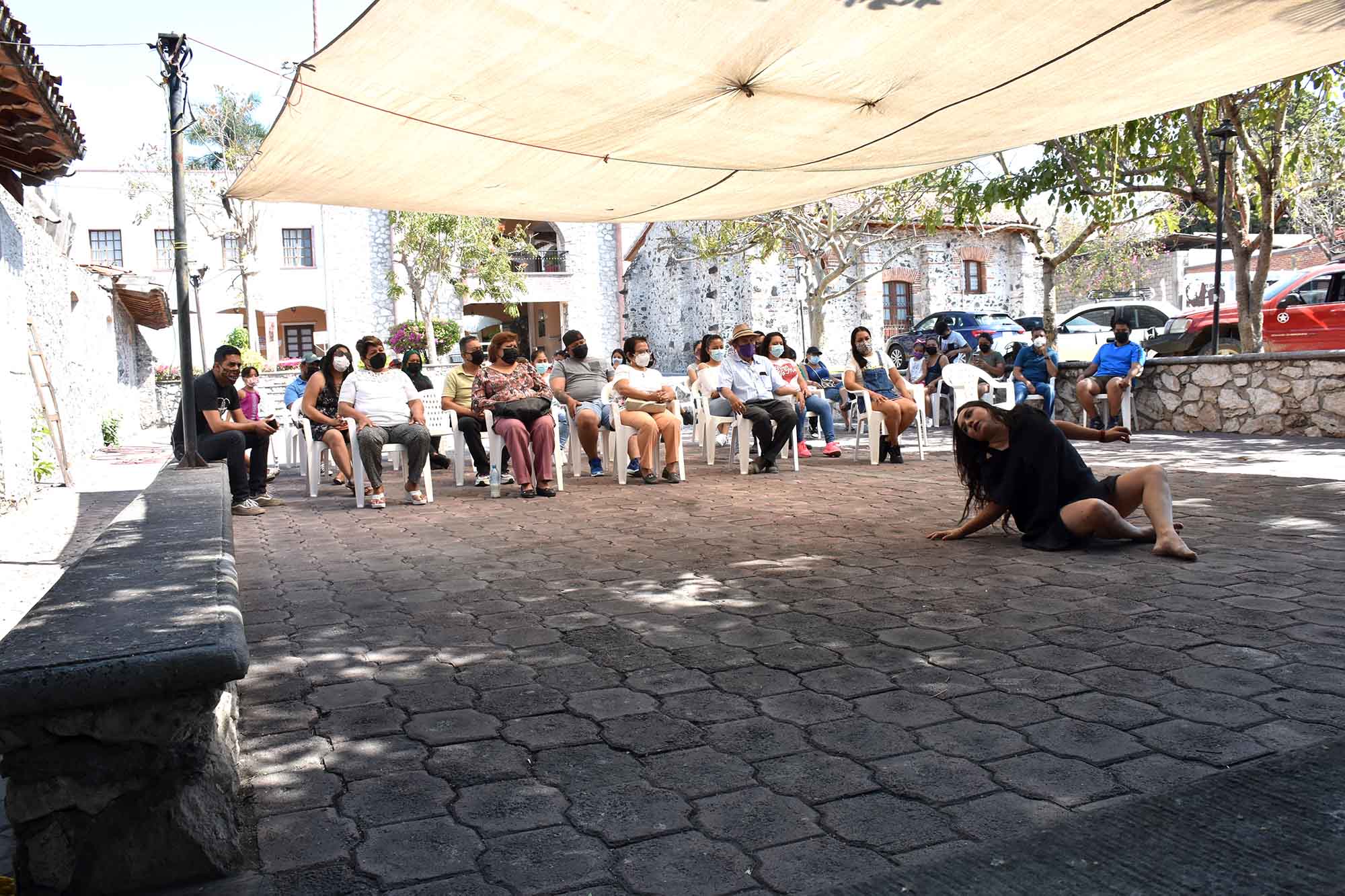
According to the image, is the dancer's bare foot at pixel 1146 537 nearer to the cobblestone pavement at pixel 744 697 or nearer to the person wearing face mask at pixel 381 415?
the cobblestone pavement at pixel 744 697

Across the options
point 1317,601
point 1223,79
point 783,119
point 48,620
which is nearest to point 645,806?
point 48,620

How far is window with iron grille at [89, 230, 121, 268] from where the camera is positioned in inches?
1394

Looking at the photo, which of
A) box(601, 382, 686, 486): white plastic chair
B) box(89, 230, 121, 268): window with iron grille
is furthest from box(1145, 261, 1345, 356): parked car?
box(89, 230, 121, 268): window with iron grille

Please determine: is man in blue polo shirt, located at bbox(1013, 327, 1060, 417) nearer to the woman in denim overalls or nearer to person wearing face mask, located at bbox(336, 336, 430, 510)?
the woman in denim overalls

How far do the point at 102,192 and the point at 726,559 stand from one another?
36.8 meters

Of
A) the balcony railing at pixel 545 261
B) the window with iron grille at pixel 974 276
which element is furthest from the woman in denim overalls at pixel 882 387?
the balcony railing at pixel 545 261

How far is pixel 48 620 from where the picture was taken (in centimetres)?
228

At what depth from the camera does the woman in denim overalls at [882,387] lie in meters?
9.83

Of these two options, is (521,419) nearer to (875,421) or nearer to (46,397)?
(875,421)

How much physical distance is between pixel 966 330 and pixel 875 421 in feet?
50.1

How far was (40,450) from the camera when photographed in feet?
32.4

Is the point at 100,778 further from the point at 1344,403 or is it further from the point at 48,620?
the point at 1344,403

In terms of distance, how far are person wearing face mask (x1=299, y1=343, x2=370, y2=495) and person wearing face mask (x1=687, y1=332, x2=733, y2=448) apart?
125 inches

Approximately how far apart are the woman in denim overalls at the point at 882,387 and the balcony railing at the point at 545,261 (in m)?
26.9
